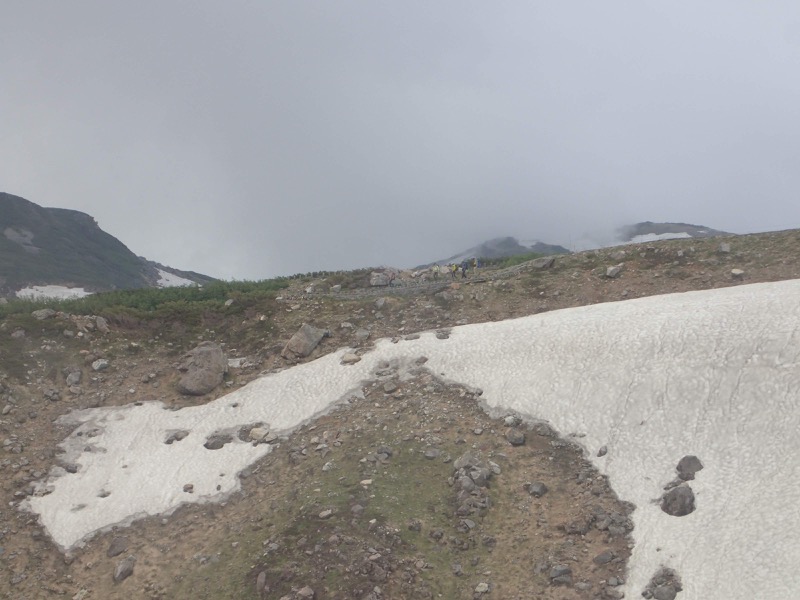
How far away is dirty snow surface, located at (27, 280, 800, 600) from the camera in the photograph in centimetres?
1727

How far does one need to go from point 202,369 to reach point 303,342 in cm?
556

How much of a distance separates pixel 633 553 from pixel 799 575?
168 inches

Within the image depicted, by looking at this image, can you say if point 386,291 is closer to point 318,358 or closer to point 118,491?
point 318,358

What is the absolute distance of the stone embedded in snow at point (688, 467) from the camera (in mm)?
19812

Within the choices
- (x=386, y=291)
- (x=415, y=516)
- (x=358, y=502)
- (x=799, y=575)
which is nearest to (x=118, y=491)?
(x=358, y=502)

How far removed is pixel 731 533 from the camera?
17094 mm

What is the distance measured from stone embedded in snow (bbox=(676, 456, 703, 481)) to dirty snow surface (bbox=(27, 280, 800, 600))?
0.26m

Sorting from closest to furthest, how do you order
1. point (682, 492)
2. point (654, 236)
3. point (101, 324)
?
point (682, 492)
point (101, 324)
point (654, 236)

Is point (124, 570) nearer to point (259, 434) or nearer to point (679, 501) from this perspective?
point (259, 434)

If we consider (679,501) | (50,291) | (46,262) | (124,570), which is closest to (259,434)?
(124,570)

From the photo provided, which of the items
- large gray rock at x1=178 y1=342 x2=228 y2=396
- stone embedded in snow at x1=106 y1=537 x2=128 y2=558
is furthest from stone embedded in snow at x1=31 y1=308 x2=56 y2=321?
stone embedded in snow at x1=106 y1=537 x2=128 y2=558

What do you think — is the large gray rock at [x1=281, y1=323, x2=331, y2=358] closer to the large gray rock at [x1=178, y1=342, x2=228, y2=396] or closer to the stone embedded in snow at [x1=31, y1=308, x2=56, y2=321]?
the large gray rock at [x1=178, y1=342, x2=228, y2=396]

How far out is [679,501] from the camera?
61.7 ft

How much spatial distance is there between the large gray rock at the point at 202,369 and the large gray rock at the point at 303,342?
11.6ft
